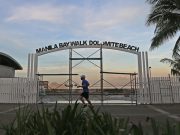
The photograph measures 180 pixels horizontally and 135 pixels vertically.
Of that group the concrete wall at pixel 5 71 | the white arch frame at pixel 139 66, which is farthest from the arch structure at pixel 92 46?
the concrete wall at pixel 5 71

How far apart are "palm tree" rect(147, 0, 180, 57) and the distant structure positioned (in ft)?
98.9

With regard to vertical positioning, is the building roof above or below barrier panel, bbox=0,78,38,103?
above

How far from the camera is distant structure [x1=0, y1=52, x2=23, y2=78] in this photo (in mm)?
46581

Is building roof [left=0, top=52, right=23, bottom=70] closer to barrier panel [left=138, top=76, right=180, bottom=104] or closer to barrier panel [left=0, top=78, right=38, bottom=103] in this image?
barrier panel [left=0, top=78, right=38, bottom=103]

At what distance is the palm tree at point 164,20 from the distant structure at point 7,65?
30.1 m

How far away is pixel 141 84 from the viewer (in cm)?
2494

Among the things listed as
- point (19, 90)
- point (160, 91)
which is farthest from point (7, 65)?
point (160, 91)

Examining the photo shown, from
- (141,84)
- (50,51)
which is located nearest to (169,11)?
(141,84)

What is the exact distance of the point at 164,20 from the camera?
1880 cm

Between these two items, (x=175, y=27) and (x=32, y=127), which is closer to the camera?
(x=32, y=127)

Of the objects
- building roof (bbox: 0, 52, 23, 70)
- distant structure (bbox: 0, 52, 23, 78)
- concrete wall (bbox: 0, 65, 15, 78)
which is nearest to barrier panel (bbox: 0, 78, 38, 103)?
concrete wall (bbox: 0, 65, 15, 78)

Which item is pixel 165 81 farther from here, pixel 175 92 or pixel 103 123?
pixel 103 123

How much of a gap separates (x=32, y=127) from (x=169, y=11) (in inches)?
581

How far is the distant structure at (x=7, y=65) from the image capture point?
153ft
